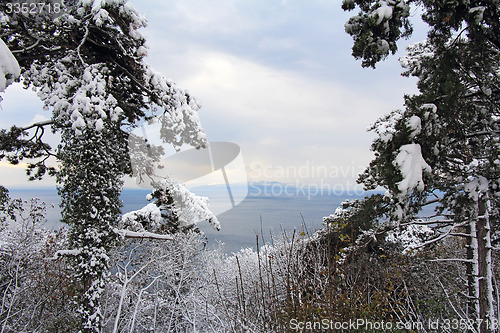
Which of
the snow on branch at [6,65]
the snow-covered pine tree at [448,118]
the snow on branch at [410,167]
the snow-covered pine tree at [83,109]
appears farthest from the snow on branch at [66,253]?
the snow on branch at [410,167]

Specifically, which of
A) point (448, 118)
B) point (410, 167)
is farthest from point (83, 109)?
point (448, 118)

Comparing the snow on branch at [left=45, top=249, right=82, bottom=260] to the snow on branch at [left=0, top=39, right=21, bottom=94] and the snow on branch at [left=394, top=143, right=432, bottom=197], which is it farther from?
the snow on branch at [left=394, top=143, right=432, bottom=197]

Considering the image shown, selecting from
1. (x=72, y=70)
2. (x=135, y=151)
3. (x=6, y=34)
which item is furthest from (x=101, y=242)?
(x=6, y=34)

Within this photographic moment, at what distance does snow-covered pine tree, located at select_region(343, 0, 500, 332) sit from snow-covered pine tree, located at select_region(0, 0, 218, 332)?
6.23 meters

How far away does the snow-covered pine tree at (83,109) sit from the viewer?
24.7 ft

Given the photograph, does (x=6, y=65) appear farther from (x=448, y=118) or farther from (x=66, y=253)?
(x=448, y=118)

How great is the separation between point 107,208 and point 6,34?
4.73 meters

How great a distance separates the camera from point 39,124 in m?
9.19

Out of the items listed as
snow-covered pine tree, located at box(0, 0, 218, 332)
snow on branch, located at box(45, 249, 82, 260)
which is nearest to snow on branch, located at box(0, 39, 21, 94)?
snow-covered pine tree, located at box(0, 0, 218, 332)

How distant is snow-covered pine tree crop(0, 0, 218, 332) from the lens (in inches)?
297

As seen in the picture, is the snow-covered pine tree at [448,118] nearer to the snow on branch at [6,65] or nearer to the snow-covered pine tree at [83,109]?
the snow on branch at [6,65]

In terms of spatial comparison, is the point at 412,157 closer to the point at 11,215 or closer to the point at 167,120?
the point at 167,120

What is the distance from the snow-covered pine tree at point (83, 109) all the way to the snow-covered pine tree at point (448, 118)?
623 cm

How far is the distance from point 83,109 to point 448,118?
804cm
